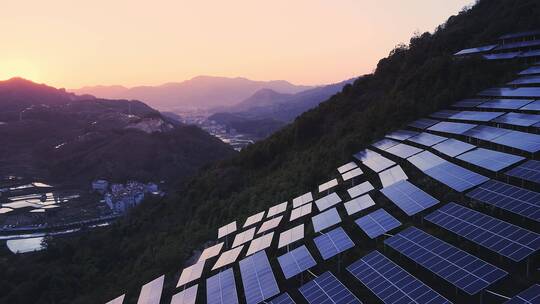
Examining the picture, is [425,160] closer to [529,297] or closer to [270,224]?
[270,224]

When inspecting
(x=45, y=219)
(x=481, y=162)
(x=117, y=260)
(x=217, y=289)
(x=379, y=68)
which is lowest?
(x=45, y=219)

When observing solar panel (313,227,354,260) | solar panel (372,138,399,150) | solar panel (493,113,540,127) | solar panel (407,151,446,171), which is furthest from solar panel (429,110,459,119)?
solar panel (313,227,354,260)

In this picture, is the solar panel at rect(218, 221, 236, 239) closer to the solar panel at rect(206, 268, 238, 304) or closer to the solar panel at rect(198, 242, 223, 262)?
the solar panel at rect(198, 242, 223, 262)

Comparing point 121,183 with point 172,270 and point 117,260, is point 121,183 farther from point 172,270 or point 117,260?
point 172,270

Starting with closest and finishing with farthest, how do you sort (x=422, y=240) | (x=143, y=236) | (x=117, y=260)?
(x=422, y=240), (x=117, y=260), (x=143, y=236)

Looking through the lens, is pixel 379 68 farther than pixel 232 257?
Yes

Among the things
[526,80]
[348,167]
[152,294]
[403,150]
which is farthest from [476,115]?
[152,294]

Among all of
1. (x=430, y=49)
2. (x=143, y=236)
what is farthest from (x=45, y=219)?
(x=430, y=49)
